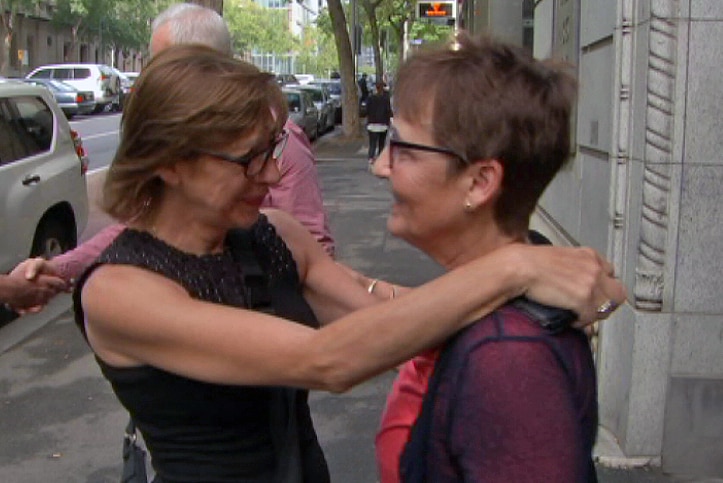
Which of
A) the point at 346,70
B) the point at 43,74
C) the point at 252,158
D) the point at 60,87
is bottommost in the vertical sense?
the point at 252,158

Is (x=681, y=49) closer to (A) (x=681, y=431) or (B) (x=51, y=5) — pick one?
(A) (x=681, y=431)

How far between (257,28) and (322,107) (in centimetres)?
7153

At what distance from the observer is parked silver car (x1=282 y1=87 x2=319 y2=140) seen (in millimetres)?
26969

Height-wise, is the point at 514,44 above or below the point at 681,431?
above

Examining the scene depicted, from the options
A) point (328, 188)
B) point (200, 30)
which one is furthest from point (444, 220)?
point (328, 188)

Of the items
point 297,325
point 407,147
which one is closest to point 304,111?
point 297,325

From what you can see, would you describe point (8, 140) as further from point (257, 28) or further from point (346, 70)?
point (257, 28)

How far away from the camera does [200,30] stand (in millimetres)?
3596

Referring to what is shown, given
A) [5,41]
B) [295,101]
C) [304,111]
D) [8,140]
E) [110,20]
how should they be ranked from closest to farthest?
[8,140] → [295,101] → [304,111] → [5,41] → [110,20]

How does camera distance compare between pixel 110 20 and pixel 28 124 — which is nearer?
pixel 28 124

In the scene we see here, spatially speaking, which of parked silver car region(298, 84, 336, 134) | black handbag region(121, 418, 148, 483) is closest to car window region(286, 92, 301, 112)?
parked silver car region(298, 84, 336, 134)

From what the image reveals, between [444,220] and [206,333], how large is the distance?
0.46 meters

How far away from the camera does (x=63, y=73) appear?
43.2m

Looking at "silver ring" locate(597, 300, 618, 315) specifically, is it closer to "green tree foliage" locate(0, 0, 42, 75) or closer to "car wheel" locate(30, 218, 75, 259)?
"car wheel" locate(30, 218, 75, 259)
